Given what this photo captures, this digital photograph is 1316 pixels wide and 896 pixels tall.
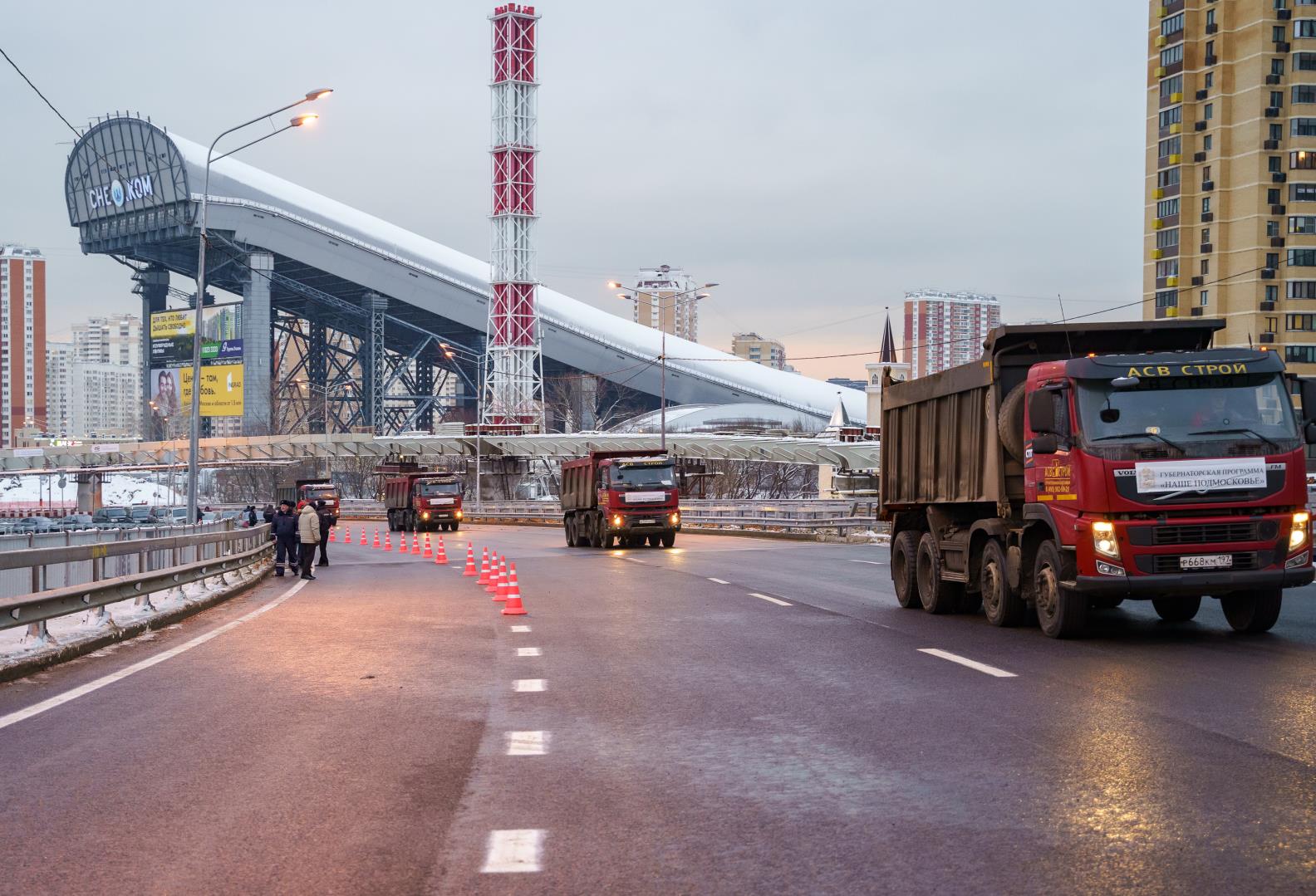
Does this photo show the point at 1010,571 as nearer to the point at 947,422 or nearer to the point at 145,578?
the point at 947,422

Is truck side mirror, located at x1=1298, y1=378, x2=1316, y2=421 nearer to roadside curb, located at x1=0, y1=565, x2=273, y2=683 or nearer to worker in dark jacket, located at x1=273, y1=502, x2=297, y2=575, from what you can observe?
→ roadside curb, located at x1=0, y1=565, x2=273, y2=683

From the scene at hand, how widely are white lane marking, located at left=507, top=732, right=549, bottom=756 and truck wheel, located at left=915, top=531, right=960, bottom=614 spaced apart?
9235mm

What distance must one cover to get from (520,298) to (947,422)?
3557 inches

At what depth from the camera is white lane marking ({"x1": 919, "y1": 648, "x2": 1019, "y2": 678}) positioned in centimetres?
1120

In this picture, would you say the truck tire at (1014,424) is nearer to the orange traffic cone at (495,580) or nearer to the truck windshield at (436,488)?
the orange traffic cone at (495,580)

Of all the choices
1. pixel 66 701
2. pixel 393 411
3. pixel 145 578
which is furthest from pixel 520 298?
pixel 66 701

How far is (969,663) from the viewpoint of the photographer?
11992 millimetres

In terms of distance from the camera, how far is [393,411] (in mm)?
146375

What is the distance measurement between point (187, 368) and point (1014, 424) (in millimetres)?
125270

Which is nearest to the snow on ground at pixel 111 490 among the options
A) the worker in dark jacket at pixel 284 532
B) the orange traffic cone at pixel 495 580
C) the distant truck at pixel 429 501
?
the distant truck at pixel 429 501

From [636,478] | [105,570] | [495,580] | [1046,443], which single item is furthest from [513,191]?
[1046,443]

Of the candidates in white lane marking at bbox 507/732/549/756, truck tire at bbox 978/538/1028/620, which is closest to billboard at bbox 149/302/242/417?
truck tire at bbox 978/538/1028/620

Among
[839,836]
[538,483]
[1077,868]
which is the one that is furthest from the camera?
[538,483]

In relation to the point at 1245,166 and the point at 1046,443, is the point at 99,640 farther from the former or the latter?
the point at 1245,166
